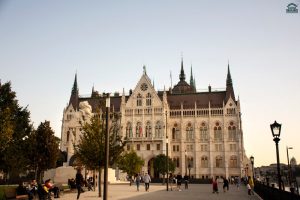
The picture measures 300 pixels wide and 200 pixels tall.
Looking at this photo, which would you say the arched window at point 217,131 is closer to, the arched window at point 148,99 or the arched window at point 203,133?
the arched window at point 203,133

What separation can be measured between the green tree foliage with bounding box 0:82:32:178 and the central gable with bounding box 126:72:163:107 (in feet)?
149

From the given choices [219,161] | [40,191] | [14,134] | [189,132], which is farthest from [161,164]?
[40,191]

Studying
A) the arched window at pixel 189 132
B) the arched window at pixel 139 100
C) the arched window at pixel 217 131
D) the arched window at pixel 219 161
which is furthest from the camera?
the arched window at pixel 139 100

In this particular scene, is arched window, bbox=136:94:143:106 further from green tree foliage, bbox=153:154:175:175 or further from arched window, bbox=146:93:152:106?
green tree foliage, bbox=153:154:175:175

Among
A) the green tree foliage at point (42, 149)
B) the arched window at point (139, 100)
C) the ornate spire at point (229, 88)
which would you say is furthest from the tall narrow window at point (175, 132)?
the green tree foliage at point (42, 149)

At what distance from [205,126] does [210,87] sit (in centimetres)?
1622

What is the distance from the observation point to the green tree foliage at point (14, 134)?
4140 centimetres

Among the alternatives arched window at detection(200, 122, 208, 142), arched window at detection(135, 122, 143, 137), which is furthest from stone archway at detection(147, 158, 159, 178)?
arched window at detection(200, 122, 208, 142)

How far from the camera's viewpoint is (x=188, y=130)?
9412 cm

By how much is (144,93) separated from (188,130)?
55.1 ft

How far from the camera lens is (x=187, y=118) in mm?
95312

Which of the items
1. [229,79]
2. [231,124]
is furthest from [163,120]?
[229,79]

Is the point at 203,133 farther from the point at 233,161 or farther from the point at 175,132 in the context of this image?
the point at 233,161

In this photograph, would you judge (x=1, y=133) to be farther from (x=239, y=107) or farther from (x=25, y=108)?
(x=239, y=107)
